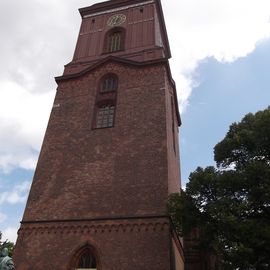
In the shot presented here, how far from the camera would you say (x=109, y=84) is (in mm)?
20953

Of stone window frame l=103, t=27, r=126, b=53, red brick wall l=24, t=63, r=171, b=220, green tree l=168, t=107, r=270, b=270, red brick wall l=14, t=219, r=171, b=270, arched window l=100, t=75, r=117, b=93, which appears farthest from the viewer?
stone window frame l=103, t=27, r=126, b=53

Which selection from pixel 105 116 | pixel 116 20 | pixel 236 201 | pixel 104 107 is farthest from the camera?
pixel 116 20

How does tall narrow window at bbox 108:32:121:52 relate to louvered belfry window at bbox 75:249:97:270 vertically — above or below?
above

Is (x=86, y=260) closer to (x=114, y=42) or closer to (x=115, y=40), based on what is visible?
(x=114, y=42)

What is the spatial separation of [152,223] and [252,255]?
4649mm

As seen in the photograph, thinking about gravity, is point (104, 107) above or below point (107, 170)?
above

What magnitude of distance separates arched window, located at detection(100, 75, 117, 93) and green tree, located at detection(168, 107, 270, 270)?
871cm

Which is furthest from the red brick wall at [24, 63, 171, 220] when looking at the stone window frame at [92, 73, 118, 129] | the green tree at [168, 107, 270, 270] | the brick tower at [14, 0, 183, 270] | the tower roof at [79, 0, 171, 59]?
the tower roof at [79, 0, 171, 59]

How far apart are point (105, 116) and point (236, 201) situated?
378 inches

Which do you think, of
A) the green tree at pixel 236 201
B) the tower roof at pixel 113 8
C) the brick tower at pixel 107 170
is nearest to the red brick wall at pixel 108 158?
the brick tower at pixel 107 170

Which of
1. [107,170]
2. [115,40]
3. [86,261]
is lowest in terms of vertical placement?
[86,261]

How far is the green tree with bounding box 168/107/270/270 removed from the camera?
34.4 ft

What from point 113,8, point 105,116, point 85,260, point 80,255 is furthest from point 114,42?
point 85,260

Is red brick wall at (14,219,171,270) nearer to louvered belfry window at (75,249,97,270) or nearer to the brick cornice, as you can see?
the brick cornice
